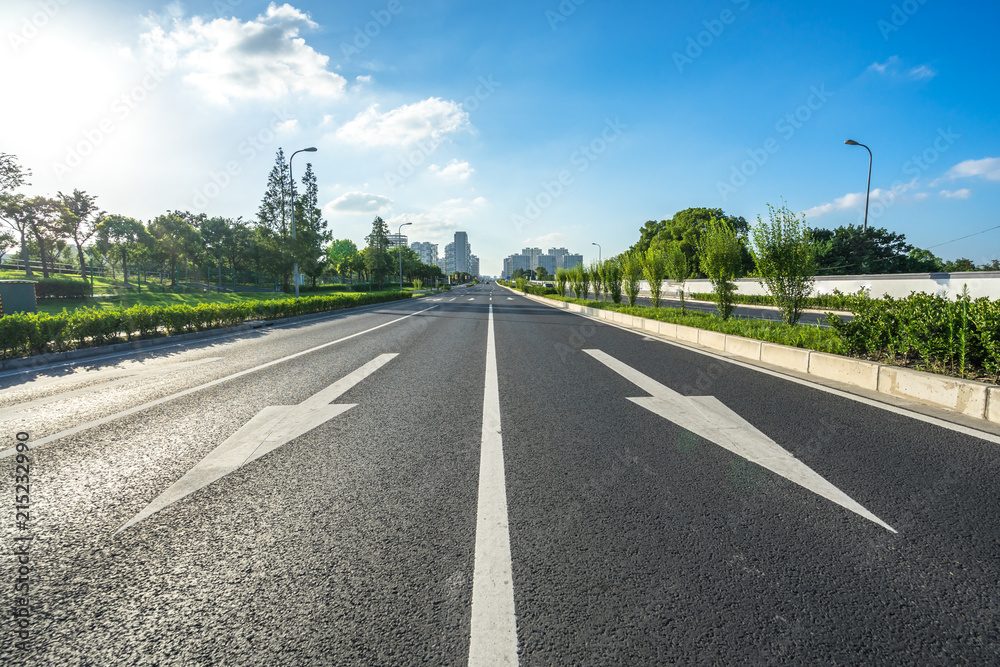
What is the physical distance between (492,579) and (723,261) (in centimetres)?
1366

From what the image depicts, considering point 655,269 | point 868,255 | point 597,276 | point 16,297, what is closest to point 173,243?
point 16,297

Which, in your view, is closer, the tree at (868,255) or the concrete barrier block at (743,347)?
the concrete barrier block at (743,347)

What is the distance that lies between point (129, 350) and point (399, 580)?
1126cm

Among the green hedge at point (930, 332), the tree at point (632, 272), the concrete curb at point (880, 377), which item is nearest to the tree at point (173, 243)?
the tree at point (632, 272)

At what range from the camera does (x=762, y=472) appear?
127 inches

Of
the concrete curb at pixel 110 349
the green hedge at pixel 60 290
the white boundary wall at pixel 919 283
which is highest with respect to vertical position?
the green hedge at pixel 60 290

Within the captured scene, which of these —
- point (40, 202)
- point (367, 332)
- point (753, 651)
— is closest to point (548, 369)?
point (753, 651)

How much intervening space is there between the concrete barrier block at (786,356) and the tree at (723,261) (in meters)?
4.85

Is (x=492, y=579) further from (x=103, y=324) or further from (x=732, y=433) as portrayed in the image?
(x=103, y=324)

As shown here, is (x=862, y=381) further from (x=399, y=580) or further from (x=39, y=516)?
(x=39, y=516)

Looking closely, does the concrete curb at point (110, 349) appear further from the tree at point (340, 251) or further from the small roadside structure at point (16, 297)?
the tree at point (340, 251)

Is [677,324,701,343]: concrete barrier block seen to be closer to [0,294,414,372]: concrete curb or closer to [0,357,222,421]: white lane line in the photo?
[0,357,222,421]: white lane line

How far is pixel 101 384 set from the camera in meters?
6.24

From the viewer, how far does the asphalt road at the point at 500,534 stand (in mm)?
1676
